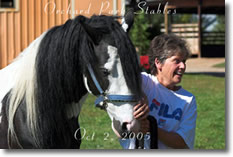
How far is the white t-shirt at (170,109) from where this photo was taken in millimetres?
2092

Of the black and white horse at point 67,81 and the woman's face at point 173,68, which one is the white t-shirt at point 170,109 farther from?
the black and white horse at point 67,81

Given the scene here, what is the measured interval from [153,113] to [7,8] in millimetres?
1703

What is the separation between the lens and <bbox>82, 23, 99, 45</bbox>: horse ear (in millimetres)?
1715

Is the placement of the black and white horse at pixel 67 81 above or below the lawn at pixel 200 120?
above

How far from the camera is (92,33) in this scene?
1.73 metres

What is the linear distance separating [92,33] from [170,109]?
0.69 m

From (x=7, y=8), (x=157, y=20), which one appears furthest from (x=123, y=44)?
→ (x=157, y=20)

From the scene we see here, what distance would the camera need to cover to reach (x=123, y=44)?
169cm

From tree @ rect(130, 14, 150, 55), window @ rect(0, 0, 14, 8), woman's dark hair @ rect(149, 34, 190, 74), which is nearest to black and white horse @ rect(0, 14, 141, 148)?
woman's dark hair @ rect(149, 34, 190, 74)

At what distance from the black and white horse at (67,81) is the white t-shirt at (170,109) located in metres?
0.37

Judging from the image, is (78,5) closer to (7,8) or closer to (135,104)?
(7,8)

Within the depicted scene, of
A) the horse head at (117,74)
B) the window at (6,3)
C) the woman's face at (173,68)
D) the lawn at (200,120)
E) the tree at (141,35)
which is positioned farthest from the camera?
the tree at (141,35)

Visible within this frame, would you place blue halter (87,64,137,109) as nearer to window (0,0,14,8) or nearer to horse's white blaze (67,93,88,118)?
horse's white blaze (67,93,88,118)

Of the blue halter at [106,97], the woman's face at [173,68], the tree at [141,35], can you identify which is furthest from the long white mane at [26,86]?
the tree at [141,35]
